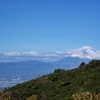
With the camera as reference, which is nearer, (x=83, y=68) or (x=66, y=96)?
(x=66, y=96)

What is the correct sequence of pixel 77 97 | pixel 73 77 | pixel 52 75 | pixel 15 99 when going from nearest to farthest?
pixel 77 97
pixel 15 99
pixel 73 77
pixel 52 75

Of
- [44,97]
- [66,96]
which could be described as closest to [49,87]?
[44,97]

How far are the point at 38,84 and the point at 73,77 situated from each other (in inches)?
225

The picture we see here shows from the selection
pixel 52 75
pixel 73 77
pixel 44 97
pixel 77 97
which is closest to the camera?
pixel 77 97

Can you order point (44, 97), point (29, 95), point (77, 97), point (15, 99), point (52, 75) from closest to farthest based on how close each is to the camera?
point (77, 97) → point (44, 97) → point (15, 99) → point (29, 95) → point (52, 75)

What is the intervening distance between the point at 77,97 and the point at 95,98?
4.45 ft

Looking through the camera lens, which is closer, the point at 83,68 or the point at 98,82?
the point at 98,82

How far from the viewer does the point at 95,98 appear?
2359cm

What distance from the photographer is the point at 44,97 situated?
133ft

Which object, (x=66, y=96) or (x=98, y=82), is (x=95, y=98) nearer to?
(x=66, y=96)

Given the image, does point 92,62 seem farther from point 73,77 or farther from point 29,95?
point 29,95

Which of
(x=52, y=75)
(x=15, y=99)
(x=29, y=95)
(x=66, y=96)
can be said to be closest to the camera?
(x=66, y=96)

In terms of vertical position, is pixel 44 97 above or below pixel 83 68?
below

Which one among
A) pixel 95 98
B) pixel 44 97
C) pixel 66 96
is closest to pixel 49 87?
pixel 44 97
